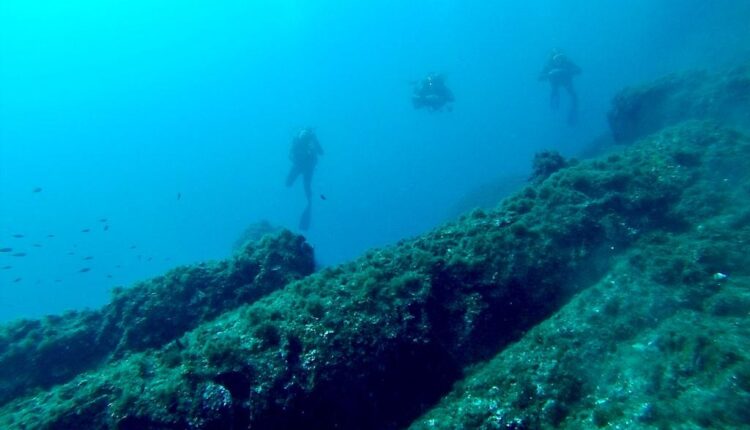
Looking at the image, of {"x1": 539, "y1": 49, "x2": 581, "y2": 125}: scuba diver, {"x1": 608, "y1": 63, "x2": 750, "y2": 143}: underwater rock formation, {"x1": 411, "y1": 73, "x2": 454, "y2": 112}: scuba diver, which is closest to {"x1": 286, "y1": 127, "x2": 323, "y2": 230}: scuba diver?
{"x1": 411, "y1": 73, "x2": 454, "y2": 112}: scuba diver

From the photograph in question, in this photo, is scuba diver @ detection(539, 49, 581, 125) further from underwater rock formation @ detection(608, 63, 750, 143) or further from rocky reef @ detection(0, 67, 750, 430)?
rocky reef @ detection(0, 67, 750, 430)

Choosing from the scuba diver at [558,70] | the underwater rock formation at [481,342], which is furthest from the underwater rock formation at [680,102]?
the underwater rock formation at [481,342]

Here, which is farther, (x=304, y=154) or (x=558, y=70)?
(x=558, y=70)

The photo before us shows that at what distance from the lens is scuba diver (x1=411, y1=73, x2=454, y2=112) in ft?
119

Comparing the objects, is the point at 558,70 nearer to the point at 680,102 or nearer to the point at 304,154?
the point at 680,102

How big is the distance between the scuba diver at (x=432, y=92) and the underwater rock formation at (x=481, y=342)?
27106 mm

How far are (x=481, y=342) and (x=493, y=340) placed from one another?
0.87 feet

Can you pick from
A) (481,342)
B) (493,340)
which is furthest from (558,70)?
(481,342)

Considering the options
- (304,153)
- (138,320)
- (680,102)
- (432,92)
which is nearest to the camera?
(138,320)

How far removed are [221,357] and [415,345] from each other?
11.3 feet

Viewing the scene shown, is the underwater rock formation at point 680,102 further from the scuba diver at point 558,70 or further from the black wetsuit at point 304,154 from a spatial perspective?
the black wetsuit at point 304,154

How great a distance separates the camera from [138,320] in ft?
38.6

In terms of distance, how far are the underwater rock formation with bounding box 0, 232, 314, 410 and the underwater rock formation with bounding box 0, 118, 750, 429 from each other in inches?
122

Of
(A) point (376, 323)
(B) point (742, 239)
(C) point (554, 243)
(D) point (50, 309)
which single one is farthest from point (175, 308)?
(D) point (50, 309)
